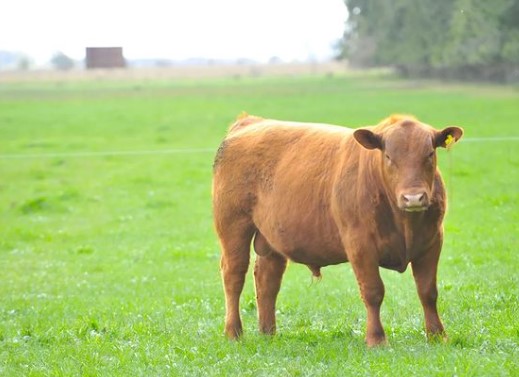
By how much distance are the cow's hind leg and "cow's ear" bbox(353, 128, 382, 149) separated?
1897 millimetres

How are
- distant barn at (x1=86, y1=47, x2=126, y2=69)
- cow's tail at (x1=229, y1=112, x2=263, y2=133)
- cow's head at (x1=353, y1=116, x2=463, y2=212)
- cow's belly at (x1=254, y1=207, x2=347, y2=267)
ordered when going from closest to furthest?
cow's head at (x1=353, y1=116, x2=463, y2=212), cow's belly at (x1=254, y1=207, x2=347, y2=267), cow's tail at (x1=229, y1=112, x2=263, y2=133), distant barn at (x1=86, y1=47, x2=126, y2=69)

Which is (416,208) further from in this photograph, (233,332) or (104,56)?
(104,56)

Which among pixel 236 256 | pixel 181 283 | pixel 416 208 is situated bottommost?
pixel 181 283

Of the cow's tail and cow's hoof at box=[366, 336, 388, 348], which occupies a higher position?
the cow's tail

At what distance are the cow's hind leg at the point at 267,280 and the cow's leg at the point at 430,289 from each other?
174 cm

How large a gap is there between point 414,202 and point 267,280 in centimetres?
253

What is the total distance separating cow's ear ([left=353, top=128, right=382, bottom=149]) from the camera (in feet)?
28.8

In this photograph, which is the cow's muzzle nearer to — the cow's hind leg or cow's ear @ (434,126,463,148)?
cow's ear @ (434,126,463,148)

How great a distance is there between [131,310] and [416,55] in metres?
72.9

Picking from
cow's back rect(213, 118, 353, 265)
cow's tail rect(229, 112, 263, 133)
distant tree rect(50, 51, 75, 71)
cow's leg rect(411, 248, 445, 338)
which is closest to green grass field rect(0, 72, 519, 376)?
cow's leg rect(411, 248, 445, 338)

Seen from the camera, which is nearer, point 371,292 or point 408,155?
point 408,155

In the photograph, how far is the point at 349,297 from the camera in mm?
12172

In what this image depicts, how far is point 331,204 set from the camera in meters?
9.27

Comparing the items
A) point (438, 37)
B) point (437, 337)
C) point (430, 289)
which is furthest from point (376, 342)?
point (438, 37)
